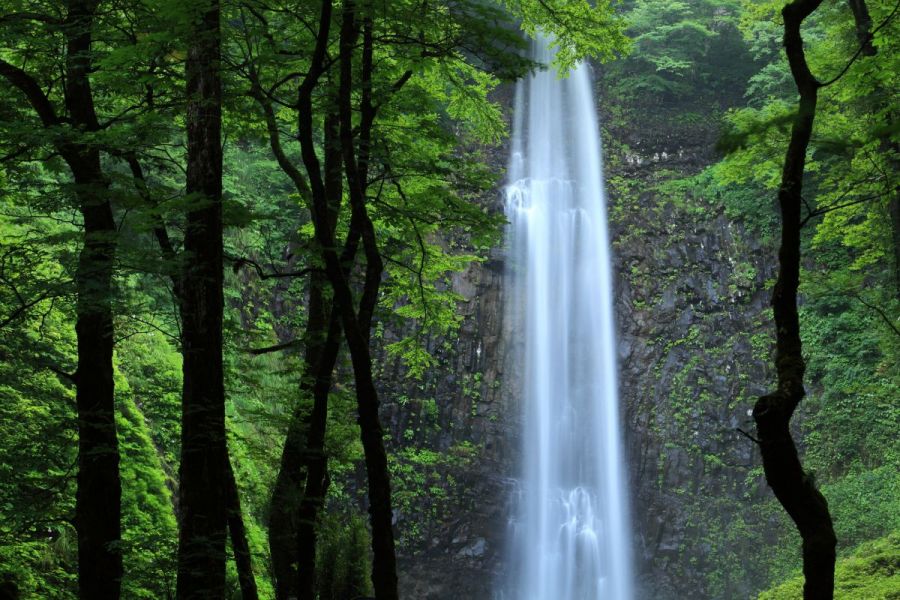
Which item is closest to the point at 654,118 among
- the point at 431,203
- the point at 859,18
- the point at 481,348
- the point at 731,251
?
the point at 731,251

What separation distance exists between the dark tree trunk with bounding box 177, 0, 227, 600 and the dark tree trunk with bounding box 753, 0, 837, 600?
10.0ft

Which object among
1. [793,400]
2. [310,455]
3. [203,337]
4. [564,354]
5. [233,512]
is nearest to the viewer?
[793,400]

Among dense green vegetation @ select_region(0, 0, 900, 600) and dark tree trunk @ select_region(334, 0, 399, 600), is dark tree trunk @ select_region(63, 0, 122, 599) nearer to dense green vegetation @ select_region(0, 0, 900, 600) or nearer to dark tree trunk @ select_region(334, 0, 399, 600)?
dense green vegetation @ select_region(0, 0, 900, 600)

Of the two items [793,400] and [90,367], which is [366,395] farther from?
[793,400]

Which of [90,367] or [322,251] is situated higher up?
[322,251]

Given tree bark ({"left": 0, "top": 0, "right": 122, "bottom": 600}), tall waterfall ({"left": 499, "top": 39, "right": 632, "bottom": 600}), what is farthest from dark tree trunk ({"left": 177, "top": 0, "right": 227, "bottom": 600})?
tall waterfall ({"left": 499, "top": 39, "right": 632, "bottom": 600})

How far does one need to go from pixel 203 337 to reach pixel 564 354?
16.0 meters

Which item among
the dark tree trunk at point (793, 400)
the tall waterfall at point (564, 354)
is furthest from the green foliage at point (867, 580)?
the tall waterfall at point (564, 354)

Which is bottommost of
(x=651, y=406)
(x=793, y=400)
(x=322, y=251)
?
(x=793, y=400)

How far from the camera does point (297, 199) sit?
21.5 feet

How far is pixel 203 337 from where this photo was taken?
446 centimetres

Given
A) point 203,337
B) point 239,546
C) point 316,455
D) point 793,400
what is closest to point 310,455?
point 316,455

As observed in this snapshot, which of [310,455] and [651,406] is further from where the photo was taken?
[651,406]

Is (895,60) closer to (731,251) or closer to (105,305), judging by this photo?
(105,305)
